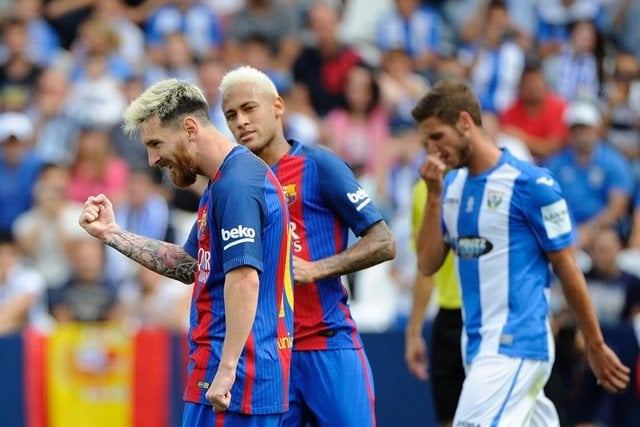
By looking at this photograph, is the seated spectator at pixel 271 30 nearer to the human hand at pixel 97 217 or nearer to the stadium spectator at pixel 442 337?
the stadium spectator at pixel 442 337

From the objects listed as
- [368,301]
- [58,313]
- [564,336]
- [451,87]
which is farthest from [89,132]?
[451,87]

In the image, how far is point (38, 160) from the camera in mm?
13797

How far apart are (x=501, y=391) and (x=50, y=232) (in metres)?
7.08

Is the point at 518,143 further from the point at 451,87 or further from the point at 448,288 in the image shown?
the point at 451,87

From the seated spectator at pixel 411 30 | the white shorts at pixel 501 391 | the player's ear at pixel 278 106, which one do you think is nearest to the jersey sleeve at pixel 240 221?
the player's ear at pixel 278 106

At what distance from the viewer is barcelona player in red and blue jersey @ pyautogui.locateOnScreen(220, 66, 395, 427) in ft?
22.5

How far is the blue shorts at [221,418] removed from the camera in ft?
18.7

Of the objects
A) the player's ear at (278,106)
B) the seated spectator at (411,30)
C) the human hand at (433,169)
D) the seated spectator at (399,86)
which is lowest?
the human hand at (433,169)

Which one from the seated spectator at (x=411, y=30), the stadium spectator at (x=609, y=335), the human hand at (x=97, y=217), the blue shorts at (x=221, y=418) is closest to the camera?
the blue shorts at (x=221, y=418)

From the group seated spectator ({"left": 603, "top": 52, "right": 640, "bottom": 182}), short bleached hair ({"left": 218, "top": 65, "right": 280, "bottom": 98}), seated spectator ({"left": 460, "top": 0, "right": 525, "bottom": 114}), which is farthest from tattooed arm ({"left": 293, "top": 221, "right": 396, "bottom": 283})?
seated spectator ({"left": 460, "top": 0, "right": 525, "bottom": 114})

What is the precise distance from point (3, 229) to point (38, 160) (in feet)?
2.75

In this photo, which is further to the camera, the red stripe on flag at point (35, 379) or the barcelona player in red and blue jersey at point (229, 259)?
the red stripe on flag at point (35, 379)

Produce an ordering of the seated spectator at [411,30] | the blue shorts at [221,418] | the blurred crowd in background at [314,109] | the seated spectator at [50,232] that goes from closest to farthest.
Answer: the blue shorts at [221,418], the blurred crowd in background at [314,109], the seated spectator at [50,232], the seated spectator at [411,30]

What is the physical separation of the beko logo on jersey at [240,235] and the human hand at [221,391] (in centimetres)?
54
